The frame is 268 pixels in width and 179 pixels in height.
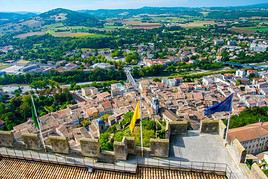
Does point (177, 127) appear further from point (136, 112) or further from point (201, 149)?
point (136, 112)

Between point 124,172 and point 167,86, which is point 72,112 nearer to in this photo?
point 167,86

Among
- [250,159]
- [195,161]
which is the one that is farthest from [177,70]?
[195,161]

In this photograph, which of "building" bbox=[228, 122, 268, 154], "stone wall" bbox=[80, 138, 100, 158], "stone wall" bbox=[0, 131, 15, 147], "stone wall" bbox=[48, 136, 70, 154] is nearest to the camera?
"stone wall" bbox=[80, 138, 100, 158]

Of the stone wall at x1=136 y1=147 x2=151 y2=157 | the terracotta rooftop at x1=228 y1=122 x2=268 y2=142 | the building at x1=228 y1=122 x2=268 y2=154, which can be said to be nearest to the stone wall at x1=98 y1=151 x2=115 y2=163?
the stone wall at x1=136 y1=147 x2=151 y2=157

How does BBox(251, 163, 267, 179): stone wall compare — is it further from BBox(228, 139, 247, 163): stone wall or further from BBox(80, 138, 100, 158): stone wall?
BBox(80, 138, 100, 158): stone wall

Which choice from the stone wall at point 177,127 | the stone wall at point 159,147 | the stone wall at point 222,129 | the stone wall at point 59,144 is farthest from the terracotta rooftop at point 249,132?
the stone wall at point 59,144

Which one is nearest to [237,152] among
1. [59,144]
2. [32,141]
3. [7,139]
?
[59,144]
